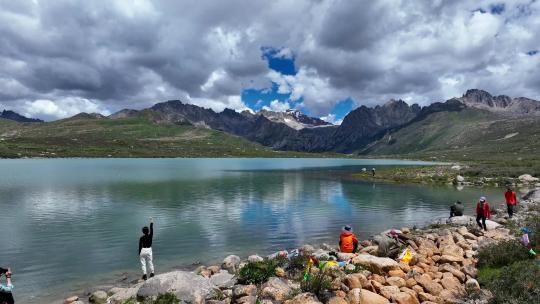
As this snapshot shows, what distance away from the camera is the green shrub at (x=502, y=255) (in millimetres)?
19969

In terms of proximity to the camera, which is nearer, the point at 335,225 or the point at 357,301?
the point at 357,301

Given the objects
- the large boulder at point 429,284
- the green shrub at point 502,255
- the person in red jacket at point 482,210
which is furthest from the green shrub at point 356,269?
the person in red jacket at point 482,210

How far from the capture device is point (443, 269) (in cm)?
1975

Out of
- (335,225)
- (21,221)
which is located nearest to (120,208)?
(21,221)

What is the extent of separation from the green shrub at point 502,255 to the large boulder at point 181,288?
14.7 meters

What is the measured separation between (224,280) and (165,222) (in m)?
24.1

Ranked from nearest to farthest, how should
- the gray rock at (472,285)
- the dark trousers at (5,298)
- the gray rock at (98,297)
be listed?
the dark trousers at (5,298)
the gray rock at (472,285)
the gray rock at (98,297)

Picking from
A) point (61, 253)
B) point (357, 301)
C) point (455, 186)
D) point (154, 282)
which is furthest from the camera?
point (455, 186)

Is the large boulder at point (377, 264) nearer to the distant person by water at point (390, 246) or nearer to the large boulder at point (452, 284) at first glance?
the large boulder at point (452, 284)

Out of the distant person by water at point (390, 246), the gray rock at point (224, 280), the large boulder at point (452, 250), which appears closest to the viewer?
the gray rock at point (224, 280)

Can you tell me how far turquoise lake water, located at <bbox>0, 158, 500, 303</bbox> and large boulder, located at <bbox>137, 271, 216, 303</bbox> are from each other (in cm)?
817

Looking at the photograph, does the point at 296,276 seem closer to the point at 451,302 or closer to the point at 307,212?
the point at 451,302

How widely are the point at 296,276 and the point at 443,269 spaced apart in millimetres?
7706

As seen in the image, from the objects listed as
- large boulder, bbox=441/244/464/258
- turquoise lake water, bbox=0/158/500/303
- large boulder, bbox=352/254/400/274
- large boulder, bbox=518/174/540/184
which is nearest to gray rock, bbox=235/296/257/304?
large boulder, bbox=352/254/400/274
